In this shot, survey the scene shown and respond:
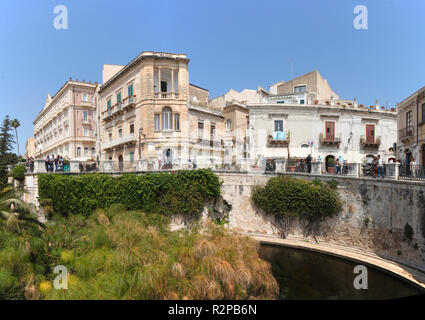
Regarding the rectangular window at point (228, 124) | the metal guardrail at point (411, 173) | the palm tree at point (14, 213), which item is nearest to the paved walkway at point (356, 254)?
the metal guardrail at point (411, 173)

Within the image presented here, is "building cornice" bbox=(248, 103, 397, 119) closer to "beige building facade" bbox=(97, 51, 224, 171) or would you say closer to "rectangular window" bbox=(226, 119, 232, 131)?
"rectangular window" bbox=(226, 119, 232, 131)

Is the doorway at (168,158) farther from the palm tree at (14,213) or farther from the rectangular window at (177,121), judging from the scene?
the palm tree at (14,213)

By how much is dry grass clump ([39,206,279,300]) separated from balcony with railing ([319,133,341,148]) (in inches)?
670

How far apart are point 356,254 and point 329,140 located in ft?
42.7

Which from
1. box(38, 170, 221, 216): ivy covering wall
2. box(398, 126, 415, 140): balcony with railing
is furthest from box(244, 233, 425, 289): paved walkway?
box(398, 126, 415, 140): balcony with railing

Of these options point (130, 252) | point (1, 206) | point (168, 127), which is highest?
point (168, 127)

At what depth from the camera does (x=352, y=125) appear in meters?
25.0

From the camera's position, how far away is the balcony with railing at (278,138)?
78.4 ft

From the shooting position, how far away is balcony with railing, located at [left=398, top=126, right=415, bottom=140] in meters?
18.3

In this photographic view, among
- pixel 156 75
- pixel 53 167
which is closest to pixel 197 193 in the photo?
pixel 53 167

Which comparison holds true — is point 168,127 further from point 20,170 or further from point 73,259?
point 73,259

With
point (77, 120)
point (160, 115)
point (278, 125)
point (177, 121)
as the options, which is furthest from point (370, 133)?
point (77, 120)
